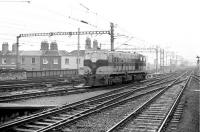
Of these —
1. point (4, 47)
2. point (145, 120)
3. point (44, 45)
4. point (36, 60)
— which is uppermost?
point (44, 45)

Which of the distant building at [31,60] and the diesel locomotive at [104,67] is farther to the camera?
the distant building at [31,60]

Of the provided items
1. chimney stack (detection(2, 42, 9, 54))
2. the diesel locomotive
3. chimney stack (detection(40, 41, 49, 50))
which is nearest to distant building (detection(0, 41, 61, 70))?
chimney stack (detection(40, 41, 49, 50))

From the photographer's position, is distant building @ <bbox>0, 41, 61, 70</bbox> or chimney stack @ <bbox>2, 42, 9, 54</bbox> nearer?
distant building @ <bbox>0, 41, 61, 70</bbox>

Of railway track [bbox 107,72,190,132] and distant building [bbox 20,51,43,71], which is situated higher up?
distant building [bbox 20,51,43,71]

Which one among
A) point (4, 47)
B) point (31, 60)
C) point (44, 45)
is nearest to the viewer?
point (31, 60)

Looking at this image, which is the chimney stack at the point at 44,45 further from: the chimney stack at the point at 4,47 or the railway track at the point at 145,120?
the railway track at the point at 145,120

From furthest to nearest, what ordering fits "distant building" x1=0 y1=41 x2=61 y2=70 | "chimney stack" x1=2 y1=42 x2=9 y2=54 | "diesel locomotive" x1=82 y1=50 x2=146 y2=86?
"chimney stack" x1=2 y1=42 x2=9 y2=54 < "distant building" x1=0 y1=41 x2=61 y2=70 < "diesel locomotive" x1=82 y1=50 x2=146 y2=86

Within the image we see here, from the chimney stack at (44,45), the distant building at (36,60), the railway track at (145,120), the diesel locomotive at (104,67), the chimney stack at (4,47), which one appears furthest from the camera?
the chimney stack at (4,47)

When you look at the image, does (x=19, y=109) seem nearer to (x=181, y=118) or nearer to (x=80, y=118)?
(x=80, y=118)

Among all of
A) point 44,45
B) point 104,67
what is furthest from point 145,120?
point 44,45

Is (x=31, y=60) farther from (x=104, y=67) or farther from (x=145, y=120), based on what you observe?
(x=145, y=120)

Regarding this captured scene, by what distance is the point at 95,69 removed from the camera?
89.6 ft

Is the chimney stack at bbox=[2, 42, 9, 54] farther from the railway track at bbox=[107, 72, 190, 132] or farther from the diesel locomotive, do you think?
the railway track at bbox=[107, 72, 190, 132]

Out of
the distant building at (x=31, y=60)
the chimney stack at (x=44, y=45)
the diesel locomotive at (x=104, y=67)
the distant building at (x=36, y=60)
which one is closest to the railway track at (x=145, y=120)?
the diesel locomotive at (x=104, y=67)
